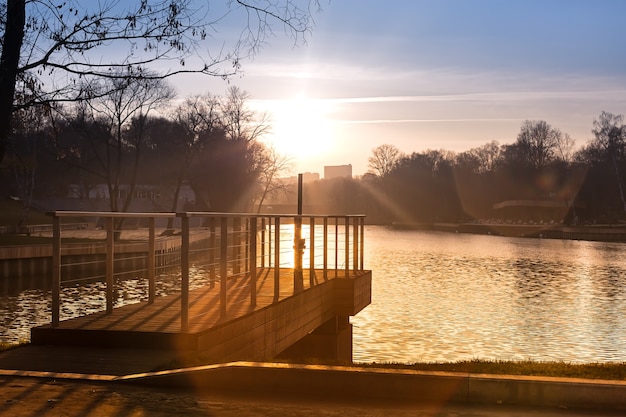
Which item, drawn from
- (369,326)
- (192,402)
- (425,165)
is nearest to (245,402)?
(192,402)

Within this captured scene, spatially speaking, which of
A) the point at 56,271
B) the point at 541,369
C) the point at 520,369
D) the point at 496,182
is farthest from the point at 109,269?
the point at 496,182

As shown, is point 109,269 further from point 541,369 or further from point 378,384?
point 541,369

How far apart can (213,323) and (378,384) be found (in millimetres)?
3057

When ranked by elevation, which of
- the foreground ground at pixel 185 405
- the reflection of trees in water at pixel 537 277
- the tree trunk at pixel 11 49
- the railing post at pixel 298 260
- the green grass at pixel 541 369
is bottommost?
the reflection of trees in water at pixel 537 277

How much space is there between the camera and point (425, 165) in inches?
5576

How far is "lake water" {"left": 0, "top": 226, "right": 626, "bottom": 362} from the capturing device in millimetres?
17875

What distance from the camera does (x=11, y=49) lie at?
9.39 m

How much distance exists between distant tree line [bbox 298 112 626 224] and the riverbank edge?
337 ft

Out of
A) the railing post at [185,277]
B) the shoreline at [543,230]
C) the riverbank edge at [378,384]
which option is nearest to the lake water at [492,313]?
the railing post at [185,277]

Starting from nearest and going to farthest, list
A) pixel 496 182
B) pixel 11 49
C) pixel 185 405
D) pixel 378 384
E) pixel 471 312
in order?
pixel 185 405, pixel 378 384, pixel 11 49, pixel 471 312, pixel 496 182

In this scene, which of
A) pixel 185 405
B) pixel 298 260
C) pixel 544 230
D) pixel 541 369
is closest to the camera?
pixel 185 405

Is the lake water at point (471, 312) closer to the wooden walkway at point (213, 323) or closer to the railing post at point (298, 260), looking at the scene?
the railing post at point (298, 260)

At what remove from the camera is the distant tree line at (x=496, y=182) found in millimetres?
106562

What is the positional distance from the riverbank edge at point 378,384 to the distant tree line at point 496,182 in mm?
102719
